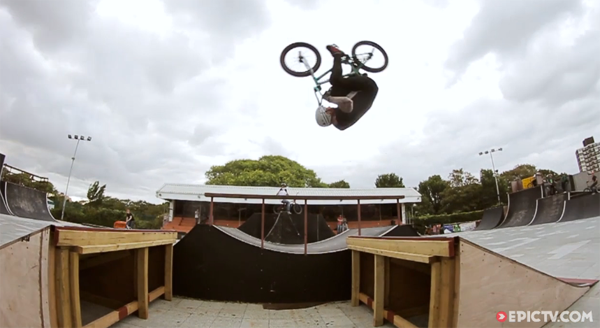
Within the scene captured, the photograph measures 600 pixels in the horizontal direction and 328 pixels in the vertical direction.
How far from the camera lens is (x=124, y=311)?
3664mm

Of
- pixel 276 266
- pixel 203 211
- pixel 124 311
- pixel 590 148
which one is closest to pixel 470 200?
pixel 590 148

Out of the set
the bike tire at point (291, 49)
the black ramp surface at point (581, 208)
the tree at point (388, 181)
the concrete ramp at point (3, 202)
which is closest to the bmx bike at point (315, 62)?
the bike tire at point (291, 49)

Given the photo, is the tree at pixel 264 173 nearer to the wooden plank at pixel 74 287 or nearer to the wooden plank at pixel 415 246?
the wooden plank at pixel 415 246

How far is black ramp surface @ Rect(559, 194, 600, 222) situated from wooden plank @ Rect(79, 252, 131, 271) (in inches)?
552

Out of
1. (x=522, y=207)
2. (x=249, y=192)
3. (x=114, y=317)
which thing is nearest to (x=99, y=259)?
(x=114, y=317)

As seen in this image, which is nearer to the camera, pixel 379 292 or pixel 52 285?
pixel 52 285

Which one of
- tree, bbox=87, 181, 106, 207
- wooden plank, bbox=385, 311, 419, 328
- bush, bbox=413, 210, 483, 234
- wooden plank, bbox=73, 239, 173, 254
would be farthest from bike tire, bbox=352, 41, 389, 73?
tree, bbox=87, 181, 106, 207

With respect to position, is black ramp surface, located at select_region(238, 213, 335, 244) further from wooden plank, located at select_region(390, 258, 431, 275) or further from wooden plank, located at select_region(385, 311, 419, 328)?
wooden plank, located at select_region(385, 311, 419, 328)

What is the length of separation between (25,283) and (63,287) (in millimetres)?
462

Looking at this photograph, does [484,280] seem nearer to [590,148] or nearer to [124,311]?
[124,311]

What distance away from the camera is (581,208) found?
1136cm

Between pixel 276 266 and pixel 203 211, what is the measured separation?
1922cm

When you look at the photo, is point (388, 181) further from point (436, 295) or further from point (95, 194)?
point (436, 295)

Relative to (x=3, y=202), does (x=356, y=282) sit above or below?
below
